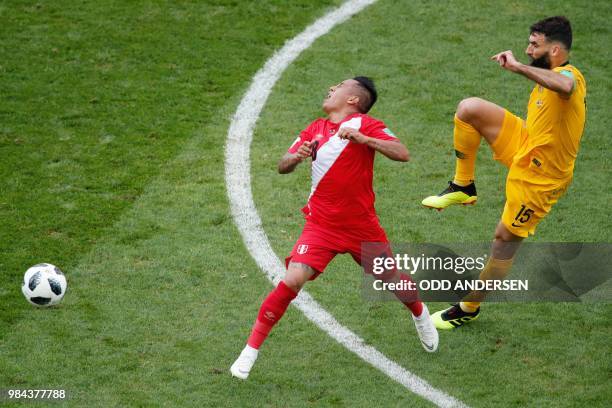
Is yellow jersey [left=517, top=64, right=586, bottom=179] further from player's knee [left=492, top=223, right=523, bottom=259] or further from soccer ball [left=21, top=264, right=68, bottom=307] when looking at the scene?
soccer ball [left=21, top=264, right=68, bottom=307]

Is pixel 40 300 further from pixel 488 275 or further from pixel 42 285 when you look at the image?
pixel 488 275

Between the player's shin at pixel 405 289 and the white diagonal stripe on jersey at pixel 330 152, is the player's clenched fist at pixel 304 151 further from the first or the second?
the player's shin at pixel 405 289

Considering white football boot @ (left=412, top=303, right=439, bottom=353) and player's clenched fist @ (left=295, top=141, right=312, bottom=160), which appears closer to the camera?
player's clenched fist @ (left=295, top=141, right=312, bottom=160)

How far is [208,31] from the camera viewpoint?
1296 cm

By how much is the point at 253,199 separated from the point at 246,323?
212cm

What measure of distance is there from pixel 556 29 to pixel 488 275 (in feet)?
6.94

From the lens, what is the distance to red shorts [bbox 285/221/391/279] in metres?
7.49

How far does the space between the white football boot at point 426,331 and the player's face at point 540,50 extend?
7.07ft

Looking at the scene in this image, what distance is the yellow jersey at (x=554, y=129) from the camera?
7.63 meters

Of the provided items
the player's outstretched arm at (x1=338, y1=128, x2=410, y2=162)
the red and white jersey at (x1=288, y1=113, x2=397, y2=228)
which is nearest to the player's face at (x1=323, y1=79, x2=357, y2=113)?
the red and white jersey at (x1=288, y1=113, x2=397, y2=228)

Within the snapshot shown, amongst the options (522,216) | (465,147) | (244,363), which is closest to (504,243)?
(522,216)

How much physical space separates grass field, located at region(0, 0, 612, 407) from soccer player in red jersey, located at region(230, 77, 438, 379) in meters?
0.64

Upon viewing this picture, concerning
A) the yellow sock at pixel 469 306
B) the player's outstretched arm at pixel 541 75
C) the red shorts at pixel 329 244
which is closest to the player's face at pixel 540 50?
the player's outstretched arm at pixel 541 75

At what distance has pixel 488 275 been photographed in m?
8.33
